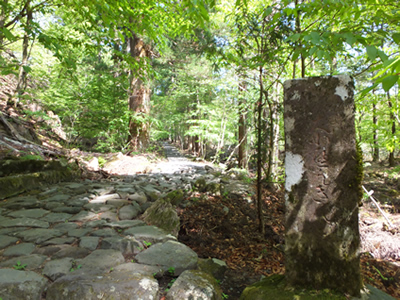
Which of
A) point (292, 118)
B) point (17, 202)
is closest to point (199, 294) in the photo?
point (292, 118)

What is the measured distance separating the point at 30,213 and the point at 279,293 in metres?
3.57

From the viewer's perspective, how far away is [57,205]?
12.5 ft

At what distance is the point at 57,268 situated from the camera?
2051mm

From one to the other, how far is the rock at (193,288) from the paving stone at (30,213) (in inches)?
100

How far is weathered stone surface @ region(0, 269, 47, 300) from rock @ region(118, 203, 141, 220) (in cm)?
172

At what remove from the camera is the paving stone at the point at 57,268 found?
1.97 meters

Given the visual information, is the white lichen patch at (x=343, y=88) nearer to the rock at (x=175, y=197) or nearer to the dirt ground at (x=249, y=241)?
the dirt ground at (x=249, y=241)

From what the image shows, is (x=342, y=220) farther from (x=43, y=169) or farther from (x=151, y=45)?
(x=151, y=45)

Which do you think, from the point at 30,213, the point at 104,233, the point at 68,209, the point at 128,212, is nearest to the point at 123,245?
the point at 104,233

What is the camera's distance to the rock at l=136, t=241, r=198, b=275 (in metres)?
2.39

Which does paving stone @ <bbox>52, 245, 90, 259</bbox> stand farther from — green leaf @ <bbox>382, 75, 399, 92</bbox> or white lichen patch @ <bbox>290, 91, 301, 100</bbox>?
green leaf @ <bbox>382, 75, 399, 92</bbox>

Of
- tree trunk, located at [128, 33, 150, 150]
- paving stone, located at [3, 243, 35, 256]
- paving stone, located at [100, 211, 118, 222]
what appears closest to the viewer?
paving stone, located at [3, 243, 35, 256]

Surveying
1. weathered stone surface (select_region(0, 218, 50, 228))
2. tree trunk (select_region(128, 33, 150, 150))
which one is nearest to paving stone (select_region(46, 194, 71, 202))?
weathered stone surface (select_region(0, 218, 50, 228))

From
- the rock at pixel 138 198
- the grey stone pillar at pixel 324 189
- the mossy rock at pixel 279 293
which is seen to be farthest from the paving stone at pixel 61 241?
the grey stone pillar at pixel 324 189
